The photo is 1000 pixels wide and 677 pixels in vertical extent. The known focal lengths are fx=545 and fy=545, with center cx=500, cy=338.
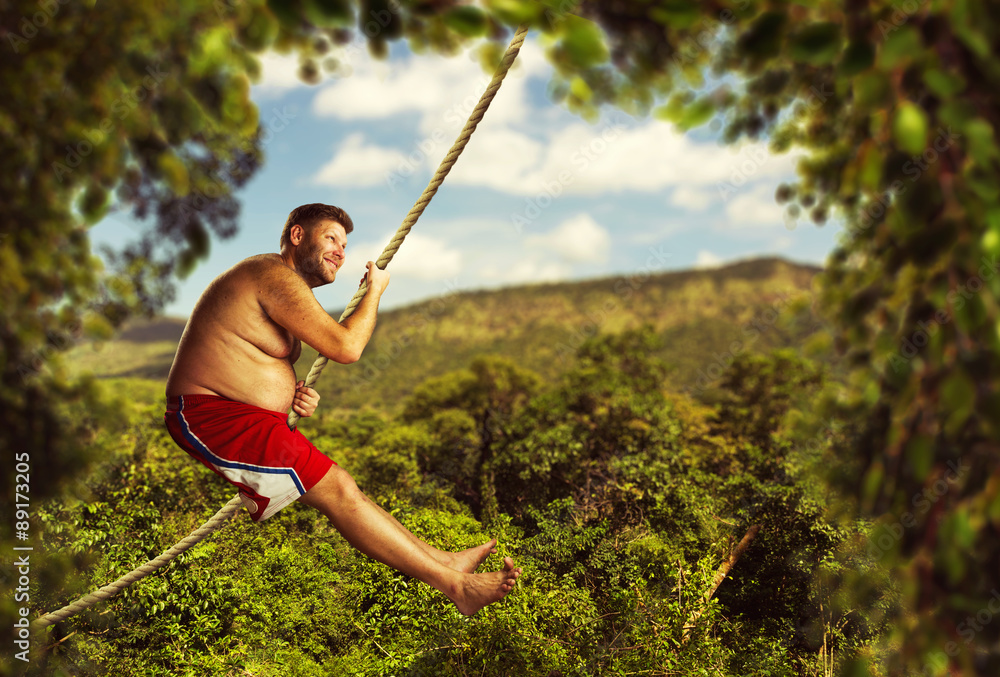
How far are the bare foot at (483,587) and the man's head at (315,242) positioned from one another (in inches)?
52.8

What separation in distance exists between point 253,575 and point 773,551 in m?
9.27

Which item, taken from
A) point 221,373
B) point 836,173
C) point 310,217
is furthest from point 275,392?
point 836,173

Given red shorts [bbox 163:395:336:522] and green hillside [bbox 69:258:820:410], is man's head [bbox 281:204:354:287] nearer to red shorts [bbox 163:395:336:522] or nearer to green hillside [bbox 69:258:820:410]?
red shorts [bbox 163:395:336:522]

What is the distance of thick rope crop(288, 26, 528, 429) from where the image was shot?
7.29 ft

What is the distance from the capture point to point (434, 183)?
2.37 meters

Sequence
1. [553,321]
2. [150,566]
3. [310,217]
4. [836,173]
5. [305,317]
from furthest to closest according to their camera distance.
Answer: [553,321] → [150,566] → [310,217] → [305,317] → [836,173]

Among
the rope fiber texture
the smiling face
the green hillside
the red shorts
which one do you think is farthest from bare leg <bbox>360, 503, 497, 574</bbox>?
the green hillside

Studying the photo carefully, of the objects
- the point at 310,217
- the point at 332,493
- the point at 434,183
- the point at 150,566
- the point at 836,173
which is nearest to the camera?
the point at 836,173

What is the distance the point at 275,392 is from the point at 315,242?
0.62 metres

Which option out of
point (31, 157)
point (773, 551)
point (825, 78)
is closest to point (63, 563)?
point (31, 157)

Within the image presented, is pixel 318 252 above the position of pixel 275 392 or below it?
above

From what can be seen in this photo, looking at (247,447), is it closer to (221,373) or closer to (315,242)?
(221,373)

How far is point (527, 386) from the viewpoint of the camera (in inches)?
1586

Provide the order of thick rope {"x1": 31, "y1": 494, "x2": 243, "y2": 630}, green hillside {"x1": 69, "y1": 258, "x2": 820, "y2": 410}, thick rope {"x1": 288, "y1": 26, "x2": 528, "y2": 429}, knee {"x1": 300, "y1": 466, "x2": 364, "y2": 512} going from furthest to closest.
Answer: green hillside {"x1": 69, "y1": 258, "x2": 820, "y2": 410} → thick rope {"x1": 31, "y1": 494, "x2": 243, "y2": 630} → thick rope {"x1": 288, "y1": 26, "x2": 528, "y2": 429} → knee {"x1": 300, "y1": 466, "x2": 364, "y2": 512}
